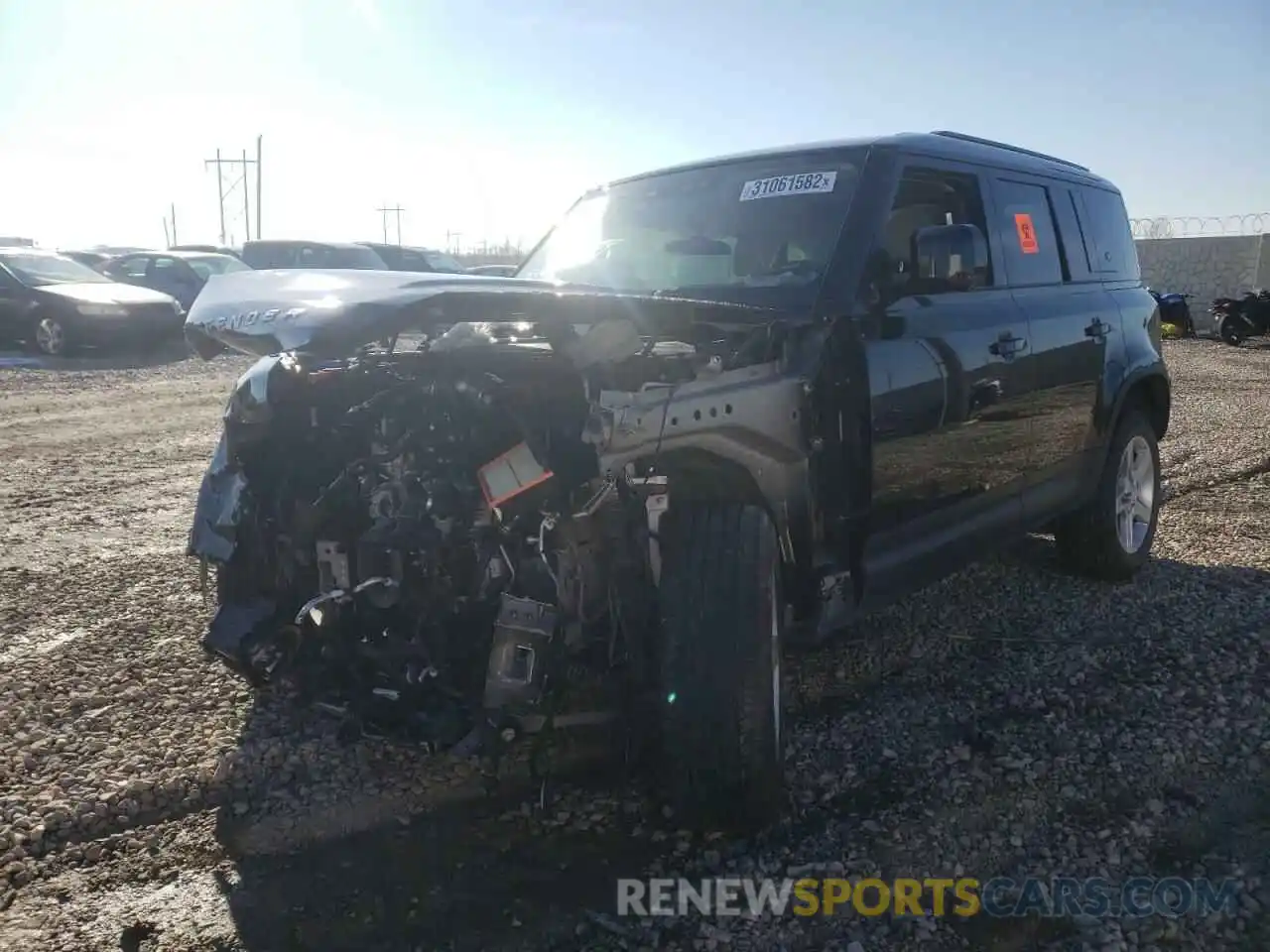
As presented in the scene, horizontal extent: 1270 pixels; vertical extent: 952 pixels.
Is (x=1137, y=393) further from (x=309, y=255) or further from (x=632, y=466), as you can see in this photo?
(x=309, y=255)

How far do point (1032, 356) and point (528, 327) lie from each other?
2038 mm

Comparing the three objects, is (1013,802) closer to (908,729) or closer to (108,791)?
(908,729)

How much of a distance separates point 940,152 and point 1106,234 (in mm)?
1808

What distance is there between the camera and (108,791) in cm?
308

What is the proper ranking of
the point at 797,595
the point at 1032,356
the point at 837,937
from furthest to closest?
the point at 1032,356 → the point at 797,595 → the point at 837,937

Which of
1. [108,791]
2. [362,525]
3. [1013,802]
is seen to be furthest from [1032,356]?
[108,791]

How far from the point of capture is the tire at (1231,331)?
20438 millimetres

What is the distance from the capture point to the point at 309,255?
60.7ft

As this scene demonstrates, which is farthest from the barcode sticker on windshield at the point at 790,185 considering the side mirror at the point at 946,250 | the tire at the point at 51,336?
the tire at the point at 51,336

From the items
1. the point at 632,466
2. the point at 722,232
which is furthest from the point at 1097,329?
the point at 632,466

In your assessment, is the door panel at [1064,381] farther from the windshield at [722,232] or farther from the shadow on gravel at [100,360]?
the shadow on gravel at [100,360]

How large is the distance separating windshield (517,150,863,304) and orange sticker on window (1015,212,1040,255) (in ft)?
3.53

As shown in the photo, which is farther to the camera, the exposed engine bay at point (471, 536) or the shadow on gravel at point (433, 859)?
the exposed engine bay at point (471, 536)

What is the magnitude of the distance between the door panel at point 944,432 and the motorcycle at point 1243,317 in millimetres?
19238
